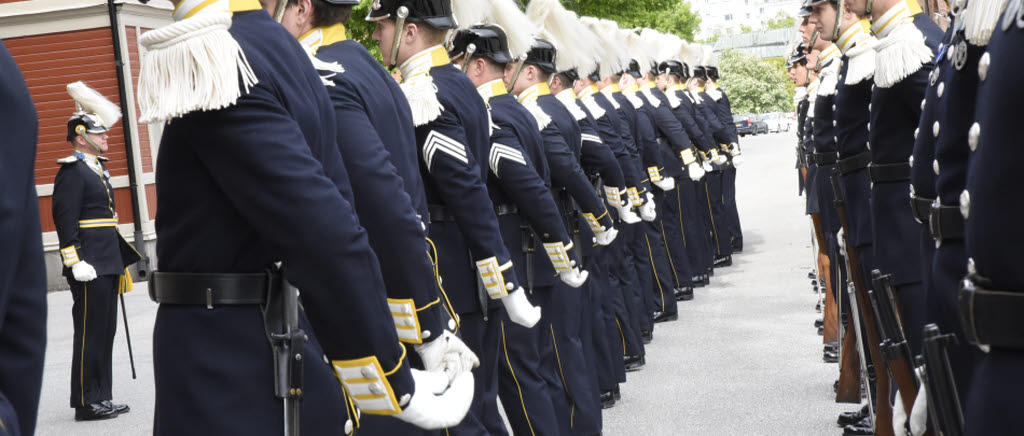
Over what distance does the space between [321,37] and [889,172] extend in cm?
221

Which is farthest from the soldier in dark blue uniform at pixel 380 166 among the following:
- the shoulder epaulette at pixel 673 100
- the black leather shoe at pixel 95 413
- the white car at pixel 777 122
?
the white car at pixel 777 122

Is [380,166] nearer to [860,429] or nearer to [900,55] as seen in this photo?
[900,55]

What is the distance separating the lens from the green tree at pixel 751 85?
8231cm

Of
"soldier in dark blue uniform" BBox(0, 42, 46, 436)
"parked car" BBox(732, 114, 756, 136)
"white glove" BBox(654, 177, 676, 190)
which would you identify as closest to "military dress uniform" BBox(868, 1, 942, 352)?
"soldier in dark blue uniform" BBox(0, 42, 46, 436)

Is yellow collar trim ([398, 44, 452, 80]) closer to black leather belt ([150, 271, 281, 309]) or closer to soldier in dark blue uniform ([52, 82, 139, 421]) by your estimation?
black leather belt ([150, 271, 281, 309])

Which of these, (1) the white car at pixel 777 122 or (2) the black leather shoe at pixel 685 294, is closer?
(2) the black leather shoe at pixel 685 294

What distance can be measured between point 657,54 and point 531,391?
7.91 m

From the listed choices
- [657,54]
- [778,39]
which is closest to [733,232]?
[657,54]

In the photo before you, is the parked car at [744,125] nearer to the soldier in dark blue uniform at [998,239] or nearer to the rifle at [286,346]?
the rifle at [286,346]

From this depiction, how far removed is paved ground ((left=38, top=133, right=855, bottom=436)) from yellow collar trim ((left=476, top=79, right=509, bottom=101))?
2107mm

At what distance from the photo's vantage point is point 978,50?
201 cm

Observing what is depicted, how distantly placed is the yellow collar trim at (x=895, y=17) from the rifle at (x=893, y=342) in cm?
93

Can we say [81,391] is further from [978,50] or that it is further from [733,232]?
[733,232]

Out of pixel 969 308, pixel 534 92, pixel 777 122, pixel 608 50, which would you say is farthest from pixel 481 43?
Answer: pixel 777 122
